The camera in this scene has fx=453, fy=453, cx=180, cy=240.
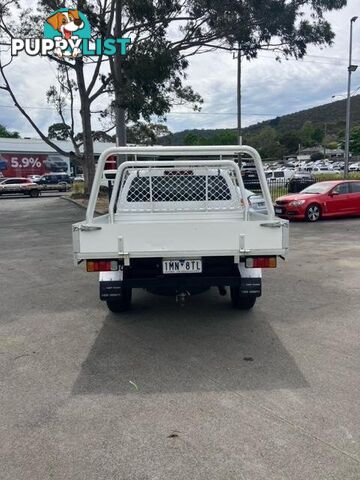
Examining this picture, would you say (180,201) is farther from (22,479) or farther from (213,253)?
(22,479)

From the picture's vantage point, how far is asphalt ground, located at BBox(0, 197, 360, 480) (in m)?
2.77

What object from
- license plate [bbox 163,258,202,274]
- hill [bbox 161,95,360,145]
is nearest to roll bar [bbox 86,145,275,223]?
license plate [bbox 163,258,202,274]

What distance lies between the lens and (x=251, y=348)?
14.9ft

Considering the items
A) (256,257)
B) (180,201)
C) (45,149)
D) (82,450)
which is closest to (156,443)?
(82,450)

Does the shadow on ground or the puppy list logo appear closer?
the shadow on ground

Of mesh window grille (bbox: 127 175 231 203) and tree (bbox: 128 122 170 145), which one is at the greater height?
tree (bbox: 128 122 170 145)

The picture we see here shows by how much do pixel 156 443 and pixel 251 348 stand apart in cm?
184

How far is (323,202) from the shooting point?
1566cm

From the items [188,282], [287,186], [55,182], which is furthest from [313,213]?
[55,182]

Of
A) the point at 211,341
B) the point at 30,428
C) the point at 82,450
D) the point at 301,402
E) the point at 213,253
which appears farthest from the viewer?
the point at 211,341

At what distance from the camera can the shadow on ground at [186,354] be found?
380 cm

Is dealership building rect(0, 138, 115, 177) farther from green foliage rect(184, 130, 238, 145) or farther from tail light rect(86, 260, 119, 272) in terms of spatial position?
tail light rect(86, 260, 119, 272)

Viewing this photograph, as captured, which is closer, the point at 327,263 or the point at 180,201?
the point at 180,201

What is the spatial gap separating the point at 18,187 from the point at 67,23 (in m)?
19.4
